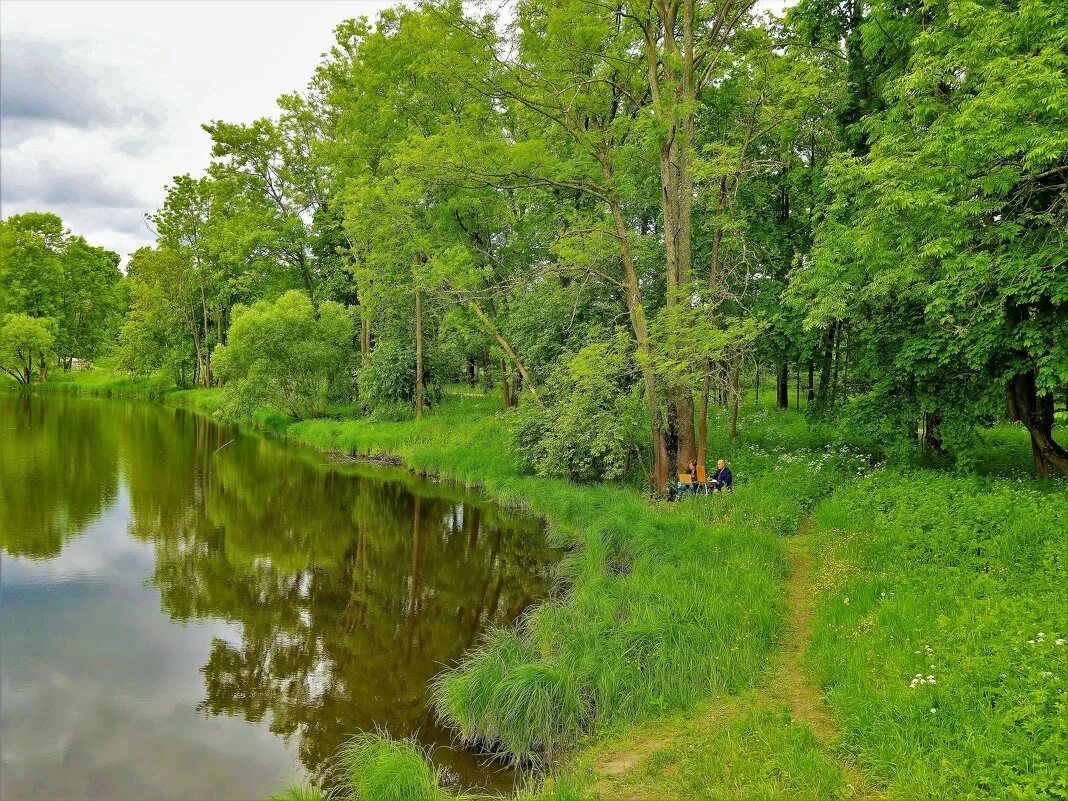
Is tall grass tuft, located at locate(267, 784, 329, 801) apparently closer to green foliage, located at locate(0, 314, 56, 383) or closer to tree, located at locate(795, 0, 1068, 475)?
tree, located at locate(795, 0, 1068, 475)

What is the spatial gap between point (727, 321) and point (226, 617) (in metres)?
11.9

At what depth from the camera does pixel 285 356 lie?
30578 millimetres

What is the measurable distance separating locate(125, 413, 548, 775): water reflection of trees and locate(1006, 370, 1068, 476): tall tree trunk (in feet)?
32.3

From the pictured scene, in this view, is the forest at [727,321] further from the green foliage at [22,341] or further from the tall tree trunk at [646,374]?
the green foliage at [22,341]

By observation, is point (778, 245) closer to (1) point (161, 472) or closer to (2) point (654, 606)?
(2) point (654, 606)

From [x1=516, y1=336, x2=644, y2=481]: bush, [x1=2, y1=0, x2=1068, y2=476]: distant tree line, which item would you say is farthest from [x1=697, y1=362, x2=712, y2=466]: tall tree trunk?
[x1=516, y1=336, x2=644, y2=481]: bush

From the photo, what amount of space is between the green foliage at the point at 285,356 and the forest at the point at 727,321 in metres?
0.22

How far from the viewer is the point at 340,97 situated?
29812mm

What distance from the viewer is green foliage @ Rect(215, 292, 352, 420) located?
2989 cm

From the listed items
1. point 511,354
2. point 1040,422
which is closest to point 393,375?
point 511,354

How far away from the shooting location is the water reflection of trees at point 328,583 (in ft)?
25.7

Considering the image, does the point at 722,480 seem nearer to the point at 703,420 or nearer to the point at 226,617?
the point at 703,420

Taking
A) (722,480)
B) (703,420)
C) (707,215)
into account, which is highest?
(707,215)

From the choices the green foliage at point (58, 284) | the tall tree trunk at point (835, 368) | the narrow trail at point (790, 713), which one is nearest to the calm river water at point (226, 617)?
the narrow trail at point (790, 713)
